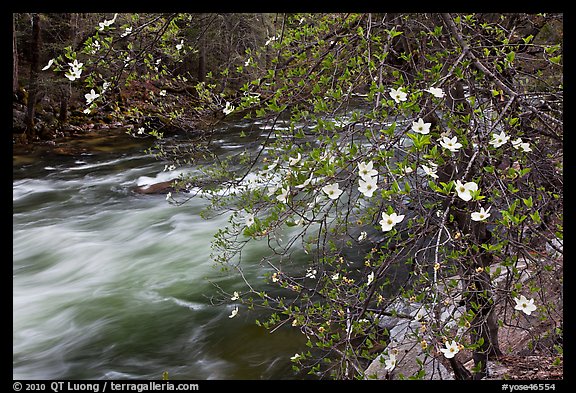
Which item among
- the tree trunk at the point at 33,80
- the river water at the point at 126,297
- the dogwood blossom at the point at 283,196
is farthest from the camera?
the tree trunk at the point at 33,80

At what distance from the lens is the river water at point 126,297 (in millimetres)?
4395

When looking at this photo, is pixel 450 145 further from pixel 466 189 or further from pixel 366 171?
pixel 366 171

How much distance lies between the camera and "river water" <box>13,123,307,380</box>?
4.39 metres

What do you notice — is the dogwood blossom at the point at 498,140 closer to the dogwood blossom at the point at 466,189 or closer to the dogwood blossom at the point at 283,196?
the dogwood blossom at the point at 466,189

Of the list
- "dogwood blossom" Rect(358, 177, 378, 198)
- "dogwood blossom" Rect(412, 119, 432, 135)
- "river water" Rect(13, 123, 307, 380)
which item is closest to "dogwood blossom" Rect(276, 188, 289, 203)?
"dogwood blossom" Rect(358, 177, 378, 198)

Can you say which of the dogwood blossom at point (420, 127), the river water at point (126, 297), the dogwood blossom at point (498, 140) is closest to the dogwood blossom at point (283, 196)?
the dogwood blossom at point (420, 127)

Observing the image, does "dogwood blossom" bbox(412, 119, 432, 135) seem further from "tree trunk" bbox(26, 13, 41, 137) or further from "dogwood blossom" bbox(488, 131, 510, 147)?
"tree trunk" bbox(26, 13, 41, 137)

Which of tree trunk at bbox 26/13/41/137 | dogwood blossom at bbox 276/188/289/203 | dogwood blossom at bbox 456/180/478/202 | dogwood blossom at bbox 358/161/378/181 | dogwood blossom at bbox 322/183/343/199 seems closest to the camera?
dogwood blossom at bbox 456/180/478/202

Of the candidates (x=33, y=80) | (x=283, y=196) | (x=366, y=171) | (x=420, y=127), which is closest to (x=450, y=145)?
(x=420, y=127)

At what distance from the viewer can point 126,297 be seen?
5.41 metres

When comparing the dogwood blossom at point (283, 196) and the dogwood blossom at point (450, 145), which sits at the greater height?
the dogwood blossom at point (450, 145)
